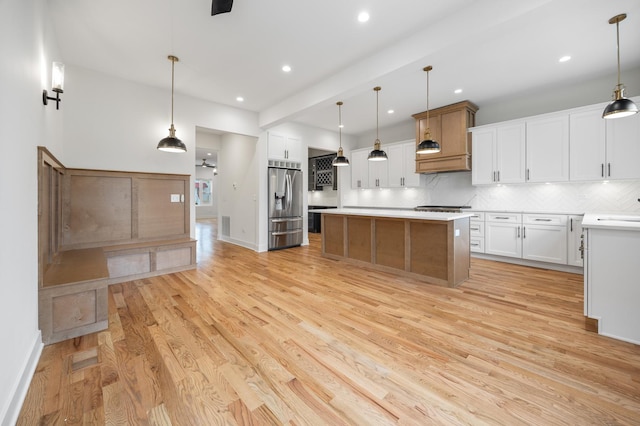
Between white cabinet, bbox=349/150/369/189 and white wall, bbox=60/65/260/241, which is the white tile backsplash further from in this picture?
white wall, bbox=60/65/260/241

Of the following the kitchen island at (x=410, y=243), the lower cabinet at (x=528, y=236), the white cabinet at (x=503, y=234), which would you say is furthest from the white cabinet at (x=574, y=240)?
the kitchen island at (x=410, y=243)

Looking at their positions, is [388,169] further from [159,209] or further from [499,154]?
[159,209]

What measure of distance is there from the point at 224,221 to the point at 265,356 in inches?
228

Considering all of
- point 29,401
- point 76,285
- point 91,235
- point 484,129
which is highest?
point 484,129

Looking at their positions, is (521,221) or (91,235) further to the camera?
(521,221)

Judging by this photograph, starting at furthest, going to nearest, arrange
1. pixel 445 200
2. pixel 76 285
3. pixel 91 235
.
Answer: pixel 445 200 → pixel 91 235 → pixel 76 285

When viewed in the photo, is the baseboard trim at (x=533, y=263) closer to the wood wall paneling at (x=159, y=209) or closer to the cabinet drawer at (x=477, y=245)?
the cabinet drawer at (x=477, y=245)

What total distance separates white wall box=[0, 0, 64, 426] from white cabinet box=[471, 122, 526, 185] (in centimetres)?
610

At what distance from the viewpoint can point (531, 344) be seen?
2.14 meters

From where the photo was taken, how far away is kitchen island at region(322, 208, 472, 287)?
3.55 meters

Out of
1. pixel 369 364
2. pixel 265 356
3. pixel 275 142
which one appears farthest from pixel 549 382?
pixel 275 142

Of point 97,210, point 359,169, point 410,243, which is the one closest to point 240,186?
point 97,210

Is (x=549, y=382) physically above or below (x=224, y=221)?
below

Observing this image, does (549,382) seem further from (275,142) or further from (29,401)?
(275,142)
